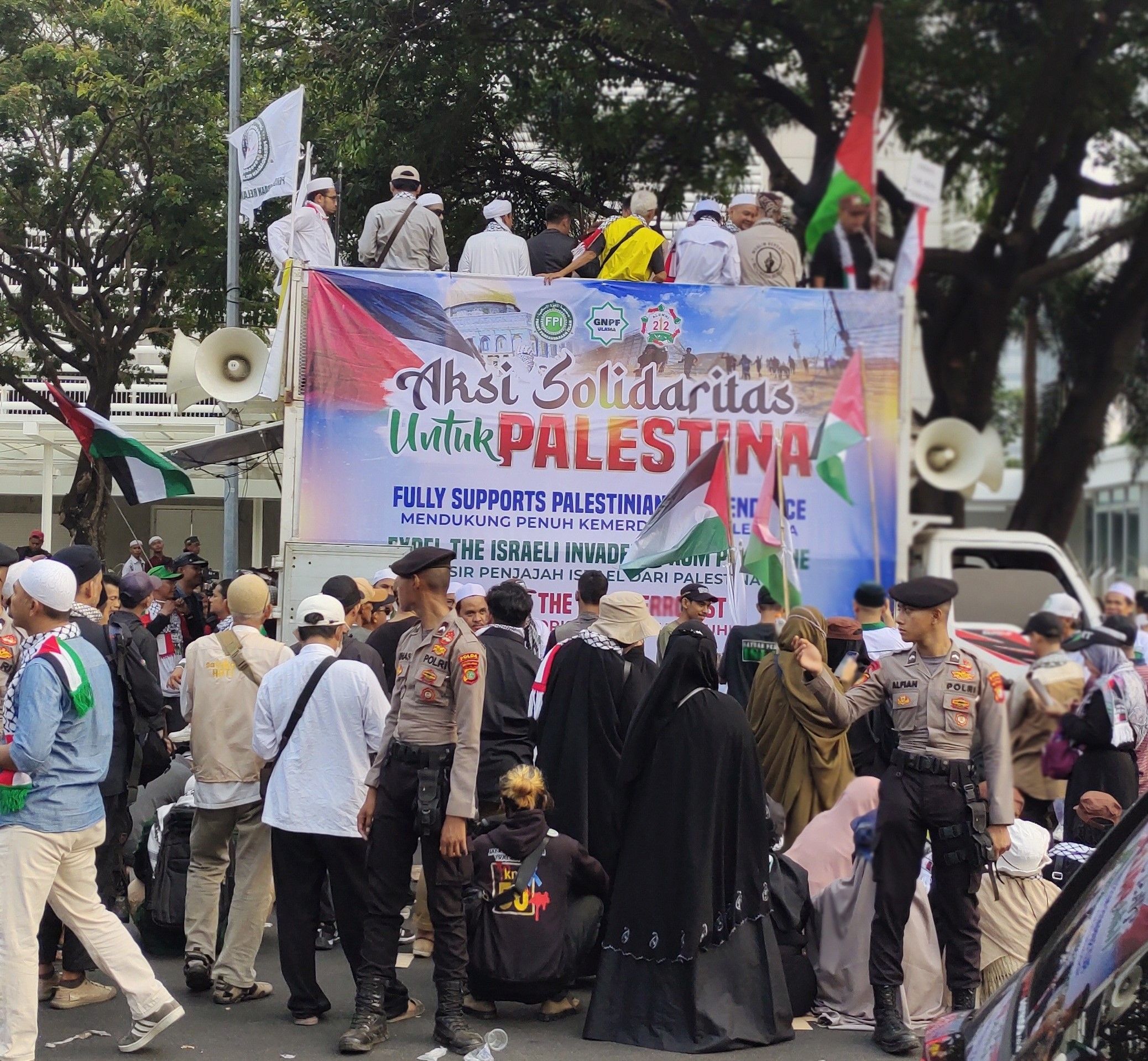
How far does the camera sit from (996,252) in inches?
82.0

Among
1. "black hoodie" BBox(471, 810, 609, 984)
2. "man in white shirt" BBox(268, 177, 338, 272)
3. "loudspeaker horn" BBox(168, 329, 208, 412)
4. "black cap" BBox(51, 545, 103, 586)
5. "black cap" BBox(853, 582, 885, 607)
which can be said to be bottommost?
"black hoodie" BBox(471, 810, 609, 984)

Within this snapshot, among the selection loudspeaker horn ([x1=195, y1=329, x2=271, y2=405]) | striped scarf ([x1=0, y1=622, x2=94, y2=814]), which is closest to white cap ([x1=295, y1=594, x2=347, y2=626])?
striped scarf ([x1=0, y1=622, x2=94, y2=814])

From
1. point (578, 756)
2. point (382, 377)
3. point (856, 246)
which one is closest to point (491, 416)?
point (382, 377)

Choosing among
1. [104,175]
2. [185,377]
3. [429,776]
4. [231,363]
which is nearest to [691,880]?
[429,776]

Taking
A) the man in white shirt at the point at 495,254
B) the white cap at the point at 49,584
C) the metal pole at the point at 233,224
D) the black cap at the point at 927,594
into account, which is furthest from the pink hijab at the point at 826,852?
the metal pole at the point at 233,224

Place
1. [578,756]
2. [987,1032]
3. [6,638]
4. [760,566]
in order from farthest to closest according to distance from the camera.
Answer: [760,566]
[578,756]
[6,638]
[987,1032]

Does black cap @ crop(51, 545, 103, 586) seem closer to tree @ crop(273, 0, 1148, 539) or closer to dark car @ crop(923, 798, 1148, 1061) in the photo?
tree @ crop(273, 0, 1148, 539)

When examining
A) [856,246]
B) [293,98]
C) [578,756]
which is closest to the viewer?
[856,246]

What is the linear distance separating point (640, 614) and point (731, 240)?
228 centimetres

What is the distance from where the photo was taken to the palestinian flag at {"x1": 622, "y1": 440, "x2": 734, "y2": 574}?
7160mm

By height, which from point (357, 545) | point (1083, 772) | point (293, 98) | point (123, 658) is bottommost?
point (1083, 772)

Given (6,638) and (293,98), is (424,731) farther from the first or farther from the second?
(293,98)

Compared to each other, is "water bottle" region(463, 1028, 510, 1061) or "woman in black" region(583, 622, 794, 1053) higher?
"woman in black" region(583, 622, 794, 1053)

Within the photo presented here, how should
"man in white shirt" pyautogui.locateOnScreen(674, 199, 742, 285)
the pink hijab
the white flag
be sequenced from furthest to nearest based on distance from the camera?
1. the white flag
2. "man in white shirt" pyautogui.locateOnScreen(674, 199, 742, 285)
3. the pink hijab
